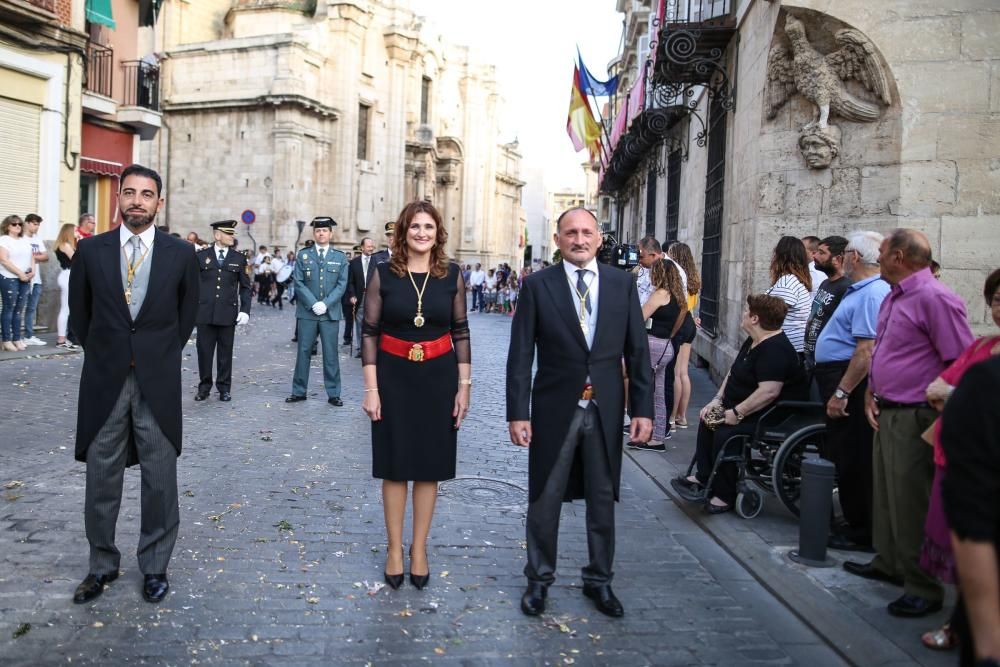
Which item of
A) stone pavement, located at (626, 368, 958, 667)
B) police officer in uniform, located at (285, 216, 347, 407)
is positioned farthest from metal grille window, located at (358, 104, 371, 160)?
stone pavement, located at (626, 368, 958, 667)

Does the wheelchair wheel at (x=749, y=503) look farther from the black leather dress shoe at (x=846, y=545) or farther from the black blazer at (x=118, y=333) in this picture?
the black blazer at (x=118, y=333)

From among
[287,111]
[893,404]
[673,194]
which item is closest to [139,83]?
[287,111]

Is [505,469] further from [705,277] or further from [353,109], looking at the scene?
[353,109]

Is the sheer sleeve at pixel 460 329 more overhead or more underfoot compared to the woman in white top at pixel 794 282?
more underfoot

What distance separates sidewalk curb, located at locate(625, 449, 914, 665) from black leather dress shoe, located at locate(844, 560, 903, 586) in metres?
0.27

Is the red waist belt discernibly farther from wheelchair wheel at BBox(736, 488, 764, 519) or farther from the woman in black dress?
wheelchair wheel at BBox(736, 488, 764, 519)

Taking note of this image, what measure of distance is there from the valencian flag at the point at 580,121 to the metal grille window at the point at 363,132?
1980 cm

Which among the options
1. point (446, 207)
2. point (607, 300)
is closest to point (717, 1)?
point (607, 300)

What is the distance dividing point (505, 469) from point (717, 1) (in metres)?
9.90

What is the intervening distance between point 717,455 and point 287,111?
3352 centimetres

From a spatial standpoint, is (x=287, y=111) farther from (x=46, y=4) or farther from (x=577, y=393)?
(x=577, y=393)

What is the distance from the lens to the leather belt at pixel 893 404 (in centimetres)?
449

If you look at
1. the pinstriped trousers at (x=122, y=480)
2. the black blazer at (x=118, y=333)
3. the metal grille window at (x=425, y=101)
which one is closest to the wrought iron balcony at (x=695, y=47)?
the black blazer at (x=118, y=333)

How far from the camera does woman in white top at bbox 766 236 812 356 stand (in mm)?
7348
